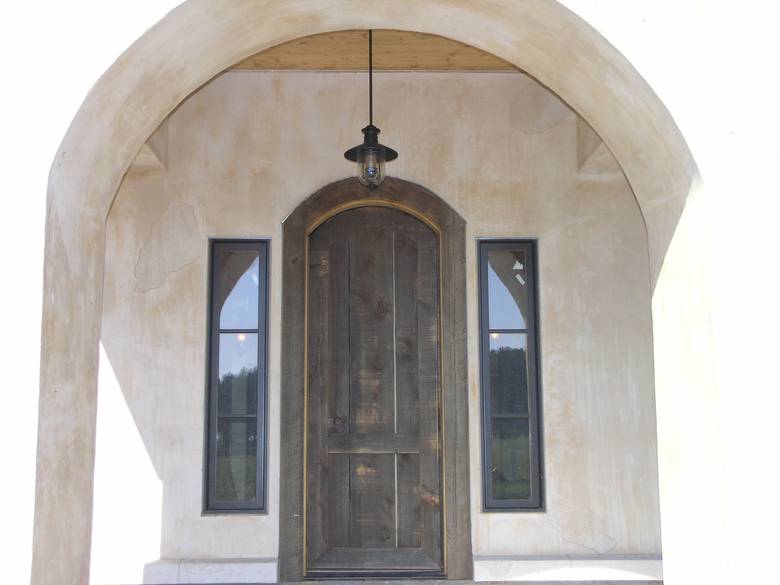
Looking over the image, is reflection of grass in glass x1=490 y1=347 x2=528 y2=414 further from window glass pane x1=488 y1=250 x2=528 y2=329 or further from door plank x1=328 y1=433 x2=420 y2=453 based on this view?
door plank x1=328 y1=433 x2=420 y2=453

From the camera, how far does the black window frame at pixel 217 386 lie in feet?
13.6

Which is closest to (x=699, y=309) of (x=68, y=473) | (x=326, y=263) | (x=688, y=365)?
(x=688, y=365)

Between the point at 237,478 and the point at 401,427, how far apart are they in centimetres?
99

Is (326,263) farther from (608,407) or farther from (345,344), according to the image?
(608,407)

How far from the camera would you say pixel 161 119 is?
2.64 metres

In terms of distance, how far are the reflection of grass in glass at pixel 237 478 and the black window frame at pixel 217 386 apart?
3 cm

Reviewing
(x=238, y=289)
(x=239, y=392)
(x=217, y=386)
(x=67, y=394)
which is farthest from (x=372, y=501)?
(x=67, y=394)

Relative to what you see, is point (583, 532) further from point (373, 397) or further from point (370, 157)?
point (370, 157)

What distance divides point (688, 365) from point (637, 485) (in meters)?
2.15

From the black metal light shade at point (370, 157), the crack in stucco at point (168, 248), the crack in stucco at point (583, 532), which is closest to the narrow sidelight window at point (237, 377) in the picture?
the crack in stucco at point (168, 248)

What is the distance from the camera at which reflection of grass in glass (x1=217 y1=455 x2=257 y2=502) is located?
164 inches

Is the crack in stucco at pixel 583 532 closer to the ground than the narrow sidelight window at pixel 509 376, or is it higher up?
closer to the ground

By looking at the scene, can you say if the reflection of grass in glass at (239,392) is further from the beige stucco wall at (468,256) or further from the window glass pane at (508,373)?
the window glass pane at (508,373)

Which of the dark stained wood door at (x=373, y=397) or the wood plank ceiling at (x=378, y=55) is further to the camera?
the dark stained wood door at (x=373, y=397)
